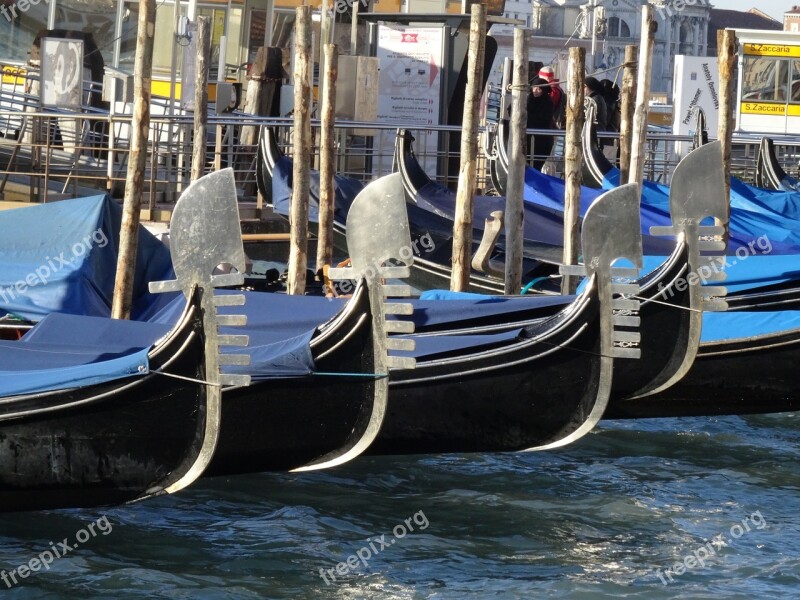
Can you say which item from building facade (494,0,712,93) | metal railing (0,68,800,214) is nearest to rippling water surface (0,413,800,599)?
metal railing (0,68,800,214)

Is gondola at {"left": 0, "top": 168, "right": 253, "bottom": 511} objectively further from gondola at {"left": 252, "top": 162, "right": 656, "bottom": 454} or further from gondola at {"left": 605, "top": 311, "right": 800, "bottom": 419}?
gondola at {"left": 605, "top": 311, "right": 800, "bottom": 419}

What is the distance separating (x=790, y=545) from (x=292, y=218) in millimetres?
3597

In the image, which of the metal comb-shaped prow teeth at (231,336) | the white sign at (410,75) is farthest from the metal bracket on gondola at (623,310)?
the white sign at (410,75)

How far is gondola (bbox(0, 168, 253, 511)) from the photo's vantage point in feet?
17.3

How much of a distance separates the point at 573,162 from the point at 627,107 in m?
1.51

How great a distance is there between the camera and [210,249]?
16.7 ft

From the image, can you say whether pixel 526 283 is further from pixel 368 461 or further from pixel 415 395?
pixel 415 395

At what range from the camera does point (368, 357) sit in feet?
19.0

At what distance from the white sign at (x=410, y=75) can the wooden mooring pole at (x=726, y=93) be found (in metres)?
3.15

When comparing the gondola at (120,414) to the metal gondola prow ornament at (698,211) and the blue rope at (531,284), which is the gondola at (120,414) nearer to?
the metal gondola prow ornament at (698,211)

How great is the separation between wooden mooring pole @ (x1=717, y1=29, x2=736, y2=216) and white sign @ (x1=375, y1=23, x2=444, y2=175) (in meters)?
3.15

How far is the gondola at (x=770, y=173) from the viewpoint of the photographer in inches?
484

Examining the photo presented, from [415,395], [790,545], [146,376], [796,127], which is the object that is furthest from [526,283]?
[796,127]

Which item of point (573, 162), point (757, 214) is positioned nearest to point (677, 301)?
point (573, 162)
